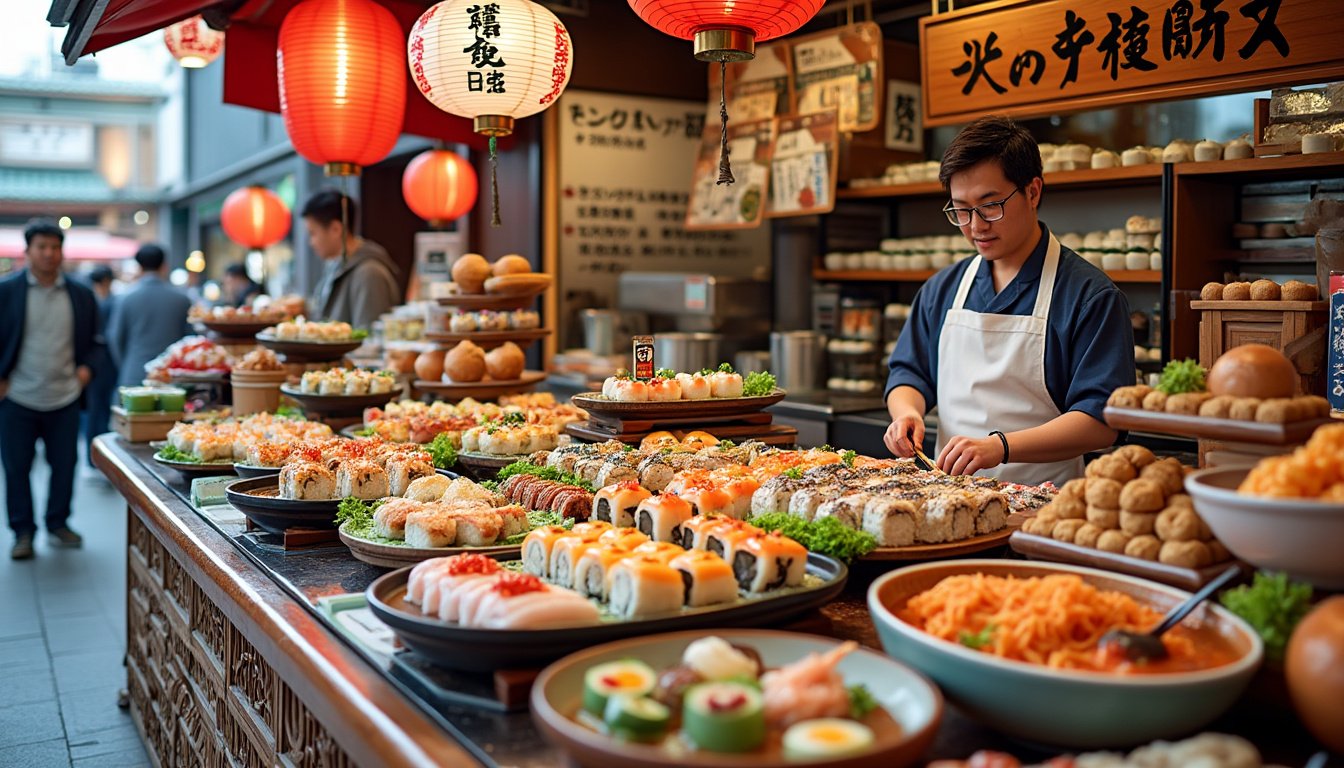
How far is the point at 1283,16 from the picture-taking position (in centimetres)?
403

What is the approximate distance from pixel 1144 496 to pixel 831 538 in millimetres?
544

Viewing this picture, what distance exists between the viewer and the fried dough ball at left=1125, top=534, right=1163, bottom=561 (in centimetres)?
169

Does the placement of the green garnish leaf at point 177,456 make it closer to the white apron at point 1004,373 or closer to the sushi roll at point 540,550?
the sushi roll at point 540,550

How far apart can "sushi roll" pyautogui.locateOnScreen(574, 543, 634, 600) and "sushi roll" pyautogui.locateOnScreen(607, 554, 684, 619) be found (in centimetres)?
5

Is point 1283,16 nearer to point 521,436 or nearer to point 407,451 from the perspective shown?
point 521,436

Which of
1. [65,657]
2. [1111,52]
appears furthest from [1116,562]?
[65,657]

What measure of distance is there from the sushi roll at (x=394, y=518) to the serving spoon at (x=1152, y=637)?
144 cm

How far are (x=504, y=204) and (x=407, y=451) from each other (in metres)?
5.53

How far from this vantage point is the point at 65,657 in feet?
16.9

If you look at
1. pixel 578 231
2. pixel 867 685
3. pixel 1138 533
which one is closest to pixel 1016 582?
pixel 1138 533

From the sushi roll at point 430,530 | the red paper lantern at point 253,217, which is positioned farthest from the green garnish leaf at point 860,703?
the red paper lantern at point 253,217

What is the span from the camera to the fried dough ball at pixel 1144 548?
5.54 feet

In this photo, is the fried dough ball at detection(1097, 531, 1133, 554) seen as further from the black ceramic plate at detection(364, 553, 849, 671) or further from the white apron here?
the white apron

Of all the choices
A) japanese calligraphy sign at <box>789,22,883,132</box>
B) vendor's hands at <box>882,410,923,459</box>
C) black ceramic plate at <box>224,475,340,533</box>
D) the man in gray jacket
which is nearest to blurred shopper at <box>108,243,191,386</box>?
the man in gray jacket
